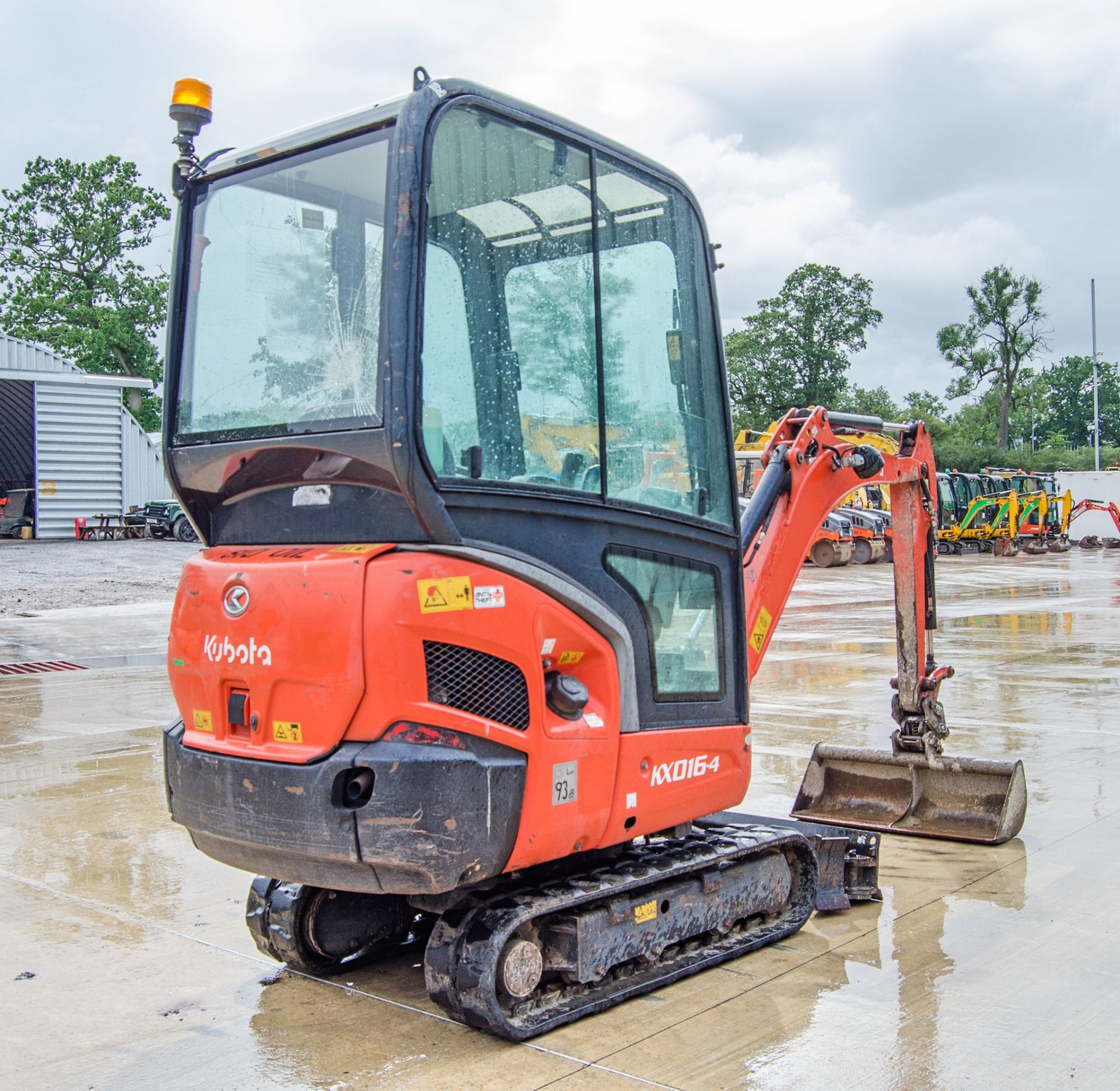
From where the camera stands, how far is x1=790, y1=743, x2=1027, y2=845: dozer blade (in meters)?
6.32

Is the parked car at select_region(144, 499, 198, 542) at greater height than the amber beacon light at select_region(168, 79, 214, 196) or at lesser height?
greater

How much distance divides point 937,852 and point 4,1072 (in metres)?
4.26

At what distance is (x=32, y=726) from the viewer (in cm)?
990

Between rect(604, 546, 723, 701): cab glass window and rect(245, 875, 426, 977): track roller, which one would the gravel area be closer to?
rect(245, 875, 426, 977): track roller

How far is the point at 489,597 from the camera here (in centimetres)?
366

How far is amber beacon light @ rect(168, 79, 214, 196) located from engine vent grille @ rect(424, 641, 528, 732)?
76.8 inches

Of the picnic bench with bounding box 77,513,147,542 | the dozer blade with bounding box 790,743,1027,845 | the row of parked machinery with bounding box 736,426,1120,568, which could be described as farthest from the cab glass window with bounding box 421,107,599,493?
the picnic bench with bounding box 77,513,147,542

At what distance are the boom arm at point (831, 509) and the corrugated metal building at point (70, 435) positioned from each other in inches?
1091

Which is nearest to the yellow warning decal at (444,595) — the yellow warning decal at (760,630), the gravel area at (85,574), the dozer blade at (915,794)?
the yellow warning decal at (760,630)

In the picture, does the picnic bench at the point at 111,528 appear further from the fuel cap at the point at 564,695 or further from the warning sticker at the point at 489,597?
the warning sticker at the point at 489,597

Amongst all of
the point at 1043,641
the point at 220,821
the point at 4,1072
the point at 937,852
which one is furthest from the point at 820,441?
the point at 1043,641

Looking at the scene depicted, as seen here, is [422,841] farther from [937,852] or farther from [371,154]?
[937,852]

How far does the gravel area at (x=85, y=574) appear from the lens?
65.3ft

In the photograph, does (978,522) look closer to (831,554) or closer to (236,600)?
(831,554)
